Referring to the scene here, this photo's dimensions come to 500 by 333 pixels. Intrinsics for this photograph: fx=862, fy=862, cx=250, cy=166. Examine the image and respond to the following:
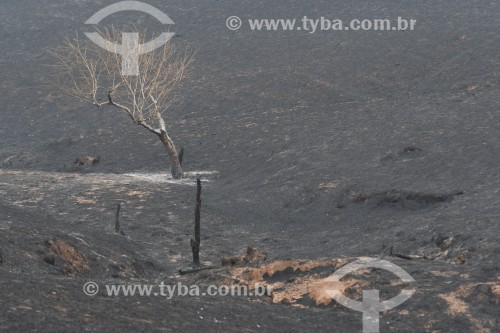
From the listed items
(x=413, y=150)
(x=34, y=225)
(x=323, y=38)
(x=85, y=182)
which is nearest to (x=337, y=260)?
(x=34, y=225)

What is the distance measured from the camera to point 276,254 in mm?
25938

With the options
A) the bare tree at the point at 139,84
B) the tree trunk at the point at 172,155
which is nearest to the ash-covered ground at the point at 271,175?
the tree trunk at the point at 172,155

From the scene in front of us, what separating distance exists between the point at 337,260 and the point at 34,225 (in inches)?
335

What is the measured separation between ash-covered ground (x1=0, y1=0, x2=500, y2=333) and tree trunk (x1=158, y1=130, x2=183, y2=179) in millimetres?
734

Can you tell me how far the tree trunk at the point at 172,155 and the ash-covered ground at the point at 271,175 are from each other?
734 mm

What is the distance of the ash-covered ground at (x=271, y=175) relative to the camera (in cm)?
1656

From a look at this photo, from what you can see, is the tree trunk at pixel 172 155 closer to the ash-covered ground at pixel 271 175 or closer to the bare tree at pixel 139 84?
the bare tree at pixel 139 84

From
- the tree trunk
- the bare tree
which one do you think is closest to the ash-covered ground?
the tree trunk

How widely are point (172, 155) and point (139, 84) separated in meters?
20.4

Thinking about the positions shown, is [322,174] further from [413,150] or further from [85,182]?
[85,182]

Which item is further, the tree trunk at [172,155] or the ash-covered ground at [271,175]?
the tree trunk at [172,155]

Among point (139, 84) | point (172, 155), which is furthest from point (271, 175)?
point (139, 84)

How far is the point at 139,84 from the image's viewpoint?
56.2 m

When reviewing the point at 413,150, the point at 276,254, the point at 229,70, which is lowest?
the point at 276,254
